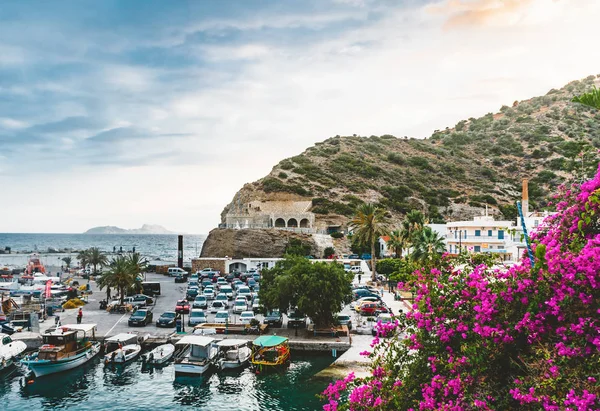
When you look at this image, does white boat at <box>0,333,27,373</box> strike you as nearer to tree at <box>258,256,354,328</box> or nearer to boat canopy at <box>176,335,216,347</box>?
boat canopy at <box>176,335,216,347</box>

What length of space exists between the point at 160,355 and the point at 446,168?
401 feet

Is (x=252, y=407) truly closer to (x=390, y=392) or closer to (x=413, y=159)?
(x=390, y=392)

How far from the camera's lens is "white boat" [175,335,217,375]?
3011 centimetres

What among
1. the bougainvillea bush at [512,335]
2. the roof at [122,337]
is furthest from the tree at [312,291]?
the bougainvillea bush at [512,335]

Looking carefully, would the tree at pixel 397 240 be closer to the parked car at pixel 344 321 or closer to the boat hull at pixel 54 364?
the parked car at pixel 344 321

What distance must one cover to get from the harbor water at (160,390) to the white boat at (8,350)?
2.94 ft

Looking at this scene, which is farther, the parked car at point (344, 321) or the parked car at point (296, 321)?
the parked car at point (344, 321)

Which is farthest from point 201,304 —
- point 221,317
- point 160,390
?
point 160,390

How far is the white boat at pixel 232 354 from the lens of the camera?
103 feet

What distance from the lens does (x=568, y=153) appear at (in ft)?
427

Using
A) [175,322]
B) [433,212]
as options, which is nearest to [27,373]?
[175,322]

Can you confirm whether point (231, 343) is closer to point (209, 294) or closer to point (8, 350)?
point (8, 350)

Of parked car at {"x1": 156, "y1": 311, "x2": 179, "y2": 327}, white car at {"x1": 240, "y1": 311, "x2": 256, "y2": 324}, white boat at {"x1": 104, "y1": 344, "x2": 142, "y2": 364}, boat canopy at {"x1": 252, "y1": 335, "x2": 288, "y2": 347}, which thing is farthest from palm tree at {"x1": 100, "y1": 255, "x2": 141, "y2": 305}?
boat canopy at {"x1": 252, "y1": 335, "x2": 288, "y2": 347}

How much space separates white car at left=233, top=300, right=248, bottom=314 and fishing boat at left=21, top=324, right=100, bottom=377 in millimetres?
12954
